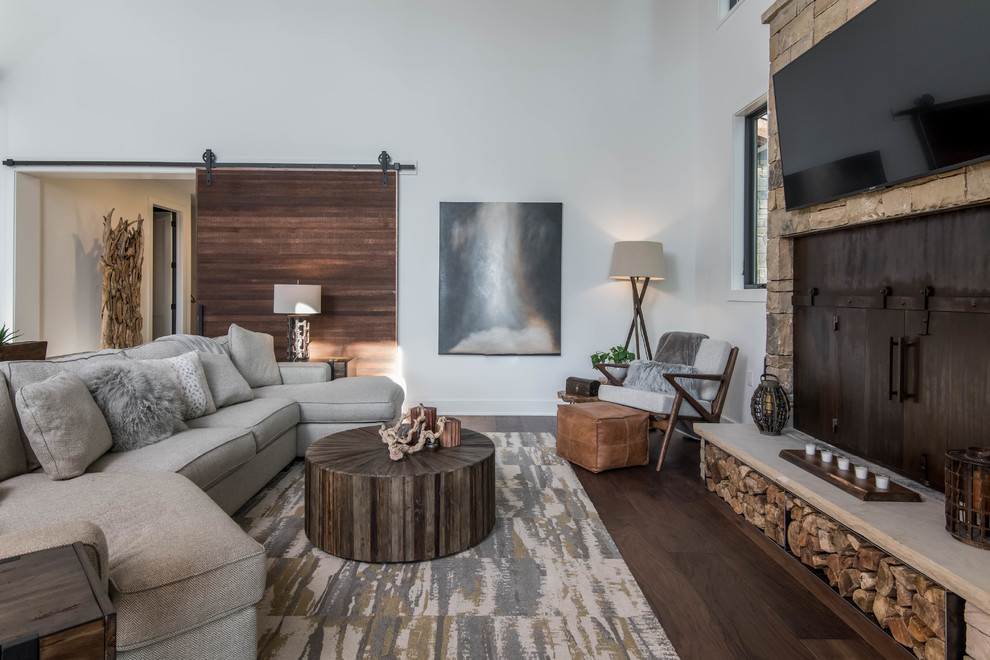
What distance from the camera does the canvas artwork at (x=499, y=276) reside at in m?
5.39

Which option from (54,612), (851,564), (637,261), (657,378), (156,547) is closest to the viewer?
(54,612)

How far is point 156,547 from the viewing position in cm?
151

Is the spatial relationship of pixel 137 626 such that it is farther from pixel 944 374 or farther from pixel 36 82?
pixel 36 82

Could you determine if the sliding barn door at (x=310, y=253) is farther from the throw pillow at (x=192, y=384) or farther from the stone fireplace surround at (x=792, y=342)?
the stone fireplace surround at (x=792, y=342)

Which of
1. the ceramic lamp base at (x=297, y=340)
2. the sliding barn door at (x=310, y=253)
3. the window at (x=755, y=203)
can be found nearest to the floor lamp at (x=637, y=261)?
the window at (x=755, y=203)

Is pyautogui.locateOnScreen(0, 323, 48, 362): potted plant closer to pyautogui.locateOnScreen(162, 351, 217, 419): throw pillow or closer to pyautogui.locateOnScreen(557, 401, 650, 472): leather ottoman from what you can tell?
pyautogui.locateOnScreen(162, 351, 217, 419): throw pillow

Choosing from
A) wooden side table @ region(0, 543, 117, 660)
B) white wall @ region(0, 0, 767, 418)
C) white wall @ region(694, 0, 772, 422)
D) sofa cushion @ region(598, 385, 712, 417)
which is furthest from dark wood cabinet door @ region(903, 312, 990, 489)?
white wall @ region(0, 0, 767, 418)

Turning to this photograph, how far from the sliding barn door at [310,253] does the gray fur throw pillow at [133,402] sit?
8.88 feet

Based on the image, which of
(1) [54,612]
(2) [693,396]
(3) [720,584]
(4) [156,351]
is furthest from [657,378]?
(1) [54,612]

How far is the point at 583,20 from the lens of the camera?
17.7 ft

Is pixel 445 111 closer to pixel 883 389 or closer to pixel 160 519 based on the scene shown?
pixel 883 389

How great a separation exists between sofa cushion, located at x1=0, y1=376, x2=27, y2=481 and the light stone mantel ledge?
9.85 feet

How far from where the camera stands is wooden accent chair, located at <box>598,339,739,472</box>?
3801 millimetres

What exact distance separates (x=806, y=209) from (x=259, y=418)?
3.21 meters
